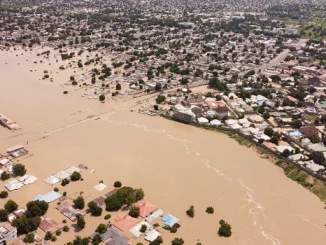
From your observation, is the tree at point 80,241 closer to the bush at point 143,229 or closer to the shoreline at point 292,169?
the bush at point 143,229

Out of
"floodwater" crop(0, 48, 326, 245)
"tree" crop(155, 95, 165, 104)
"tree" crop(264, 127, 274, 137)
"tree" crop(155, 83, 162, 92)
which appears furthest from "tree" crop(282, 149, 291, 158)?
"tree" crop(155, 83, 162, 92)

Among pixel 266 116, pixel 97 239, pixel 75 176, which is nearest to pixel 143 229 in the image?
pixel 97 239

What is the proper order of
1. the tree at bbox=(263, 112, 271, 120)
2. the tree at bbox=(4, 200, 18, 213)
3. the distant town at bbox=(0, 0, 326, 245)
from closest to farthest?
the tree at bbox=(4, 200, 18, 213) < the distant town at bbox=(0, 0, 326, 245) < the tree at bbox=(263, 112, 271, 120)

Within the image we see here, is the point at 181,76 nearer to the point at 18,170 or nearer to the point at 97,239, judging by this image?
the point at 18,170

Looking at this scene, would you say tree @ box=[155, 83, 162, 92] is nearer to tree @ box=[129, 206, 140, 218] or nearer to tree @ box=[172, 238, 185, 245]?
tree @ box=[129, 206, 140, 218]

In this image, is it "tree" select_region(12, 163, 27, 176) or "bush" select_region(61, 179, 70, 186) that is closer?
"bush" select_region(61, 179, 70, 186)

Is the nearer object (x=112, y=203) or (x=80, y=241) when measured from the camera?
(x=80, y=241)
